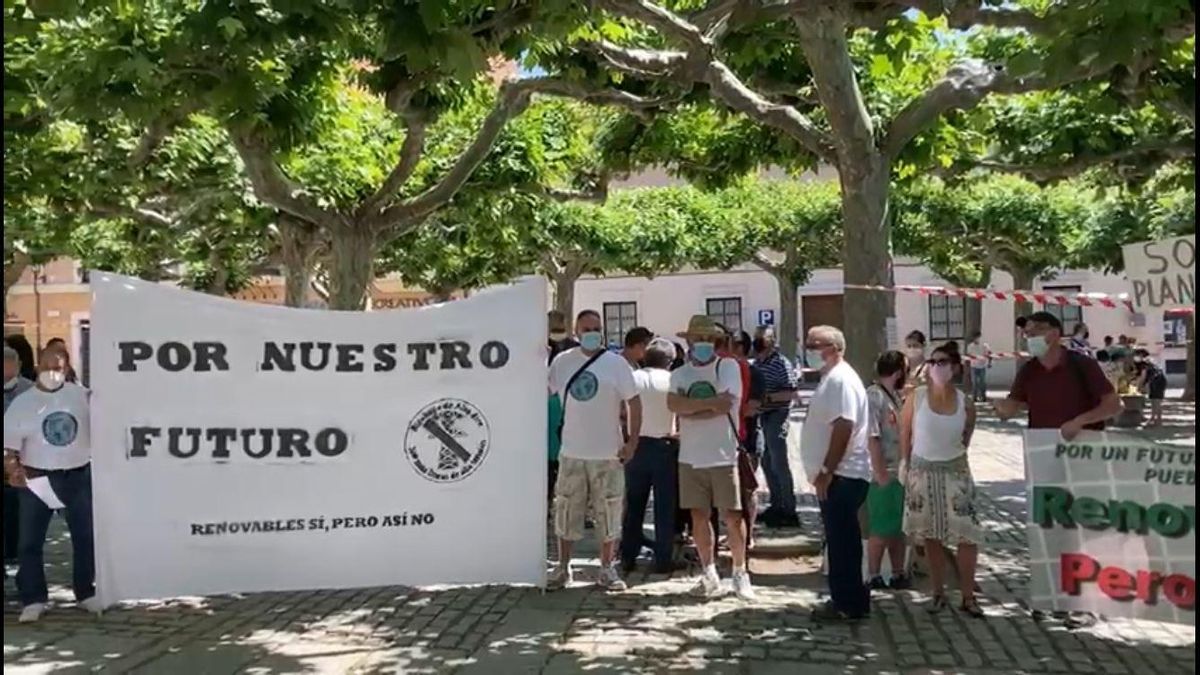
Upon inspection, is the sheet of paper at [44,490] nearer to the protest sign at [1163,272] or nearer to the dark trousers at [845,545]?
the dark trousers at [845,545]

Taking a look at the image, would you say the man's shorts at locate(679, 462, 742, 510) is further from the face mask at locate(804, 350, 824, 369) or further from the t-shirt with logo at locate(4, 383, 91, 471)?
the t-shirt with logo at locate(4, 383, 91, 471)

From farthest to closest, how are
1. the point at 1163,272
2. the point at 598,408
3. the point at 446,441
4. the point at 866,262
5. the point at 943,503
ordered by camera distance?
1. the point at 866,262
2. the point at 598,408
3. the point at 446,441
4. the point at 943,503
5. the point at 1163,272

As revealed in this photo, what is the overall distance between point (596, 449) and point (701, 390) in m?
0.78

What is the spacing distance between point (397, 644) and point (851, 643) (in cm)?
243

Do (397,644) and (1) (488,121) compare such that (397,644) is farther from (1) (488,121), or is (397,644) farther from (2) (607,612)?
(1) (488,121)

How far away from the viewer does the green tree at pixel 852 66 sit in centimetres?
605

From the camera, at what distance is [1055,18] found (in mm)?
6723

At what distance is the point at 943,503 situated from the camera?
261 inches

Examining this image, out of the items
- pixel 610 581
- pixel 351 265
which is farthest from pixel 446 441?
pixel 351 265

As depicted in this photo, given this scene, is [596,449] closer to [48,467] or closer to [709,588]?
[709,588]

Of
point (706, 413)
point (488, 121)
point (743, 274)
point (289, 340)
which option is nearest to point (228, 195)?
point (488, 121)

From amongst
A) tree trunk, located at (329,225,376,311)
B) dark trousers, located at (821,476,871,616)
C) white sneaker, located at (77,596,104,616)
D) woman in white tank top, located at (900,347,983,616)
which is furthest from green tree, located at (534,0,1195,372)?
white sneaker, located at (77,596,104,616)

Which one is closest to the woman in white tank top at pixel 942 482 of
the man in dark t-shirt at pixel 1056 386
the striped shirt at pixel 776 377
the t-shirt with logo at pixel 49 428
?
the man in dark t-shirt at pixel 1056 386

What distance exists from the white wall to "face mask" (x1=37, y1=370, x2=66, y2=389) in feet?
111
